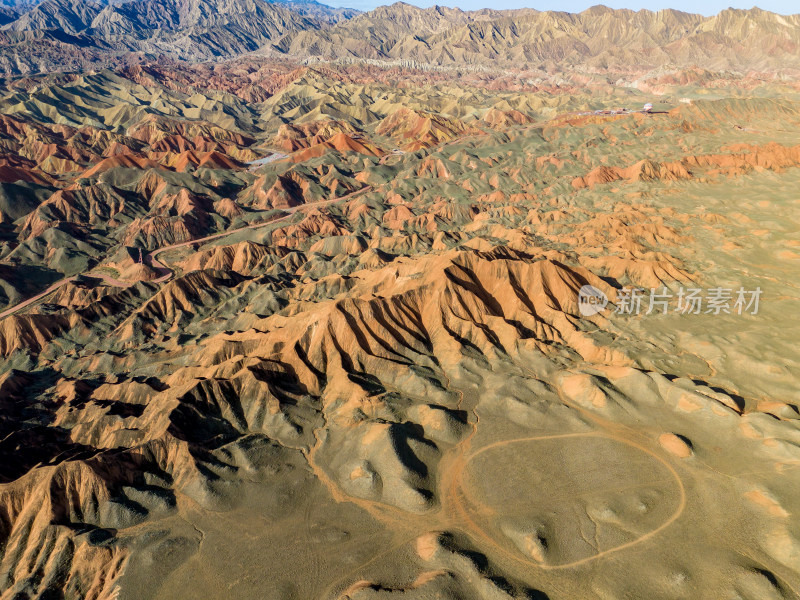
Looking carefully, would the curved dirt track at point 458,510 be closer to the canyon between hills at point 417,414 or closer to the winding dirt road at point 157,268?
the canyon between hills at point 417,414

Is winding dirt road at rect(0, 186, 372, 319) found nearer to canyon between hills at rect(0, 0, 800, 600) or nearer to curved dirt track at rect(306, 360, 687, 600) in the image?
canyon between hills at rect(0, 0, 800, 600)

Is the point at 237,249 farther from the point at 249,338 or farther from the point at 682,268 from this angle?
the point at 682,268

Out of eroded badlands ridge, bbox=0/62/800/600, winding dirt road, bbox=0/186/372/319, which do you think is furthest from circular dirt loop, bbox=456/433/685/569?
winding dirt road, bbox=0/186/372/319

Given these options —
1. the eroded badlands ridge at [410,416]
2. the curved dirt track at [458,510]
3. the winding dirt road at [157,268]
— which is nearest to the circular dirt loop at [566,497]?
the curved dirt track at [458,510]

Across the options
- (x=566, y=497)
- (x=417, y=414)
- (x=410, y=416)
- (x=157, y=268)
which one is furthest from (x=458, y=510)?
(x=157, y=268)

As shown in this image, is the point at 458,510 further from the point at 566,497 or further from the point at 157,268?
the point at 157,268

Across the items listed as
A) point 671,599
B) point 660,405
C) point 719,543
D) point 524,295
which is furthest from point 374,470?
point 524,295

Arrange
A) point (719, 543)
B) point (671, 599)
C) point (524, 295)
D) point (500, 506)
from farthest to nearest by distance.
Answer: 1. point (524, 295)
2. point (500, 506)
3. point (719, 543)
4. point (671, 599)
